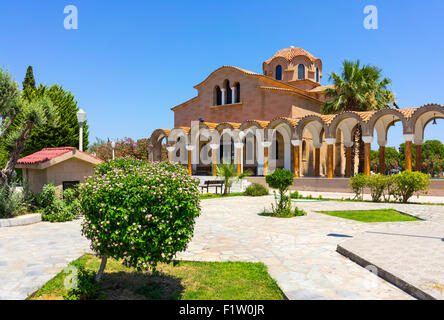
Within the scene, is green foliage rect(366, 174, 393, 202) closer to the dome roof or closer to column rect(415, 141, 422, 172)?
column rect(415, 141, 422, 172)

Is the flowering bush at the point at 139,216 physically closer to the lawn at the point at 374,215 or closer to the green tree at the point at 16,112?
the green tree at the point at 16,112

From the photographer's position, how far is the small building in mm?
10844

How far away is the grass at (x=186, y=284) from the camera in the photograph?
14.3 feet

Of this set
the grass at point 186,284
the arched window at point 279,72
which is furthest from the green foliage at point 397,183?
the arched window at point 279,72

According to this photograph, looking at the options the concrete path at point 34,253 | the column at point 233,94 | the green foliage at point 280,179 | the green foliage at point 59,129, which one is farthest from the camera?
the column at point 233,94

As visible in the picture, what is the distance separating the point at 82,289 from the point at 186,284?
143 centimetres

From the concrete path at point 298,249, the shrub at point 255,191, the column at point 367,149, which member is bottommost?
the concrete path at point 298,249

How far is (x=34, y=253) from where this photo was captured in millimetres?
6332

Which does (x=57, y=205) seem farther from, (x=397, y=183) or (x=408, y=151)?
(x=408, y=151)

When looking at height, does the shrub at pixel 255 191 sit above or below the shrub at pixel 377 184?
below

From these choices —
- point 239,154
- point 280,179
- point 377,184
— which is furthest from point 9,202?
point 239,154

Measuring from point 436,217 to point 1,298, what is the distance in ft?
38.0

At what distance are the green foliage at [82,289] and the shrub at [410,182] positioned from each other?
14.2 meters
